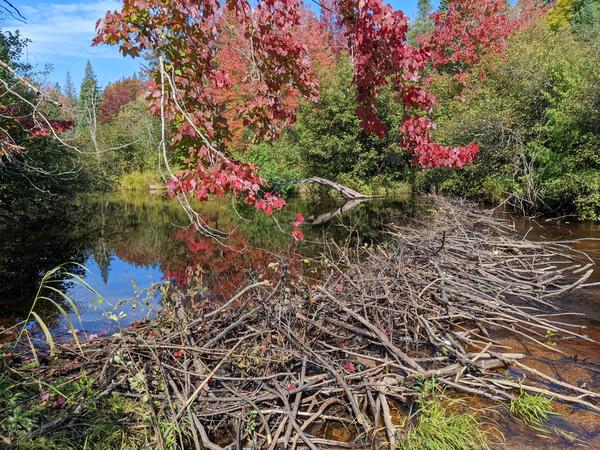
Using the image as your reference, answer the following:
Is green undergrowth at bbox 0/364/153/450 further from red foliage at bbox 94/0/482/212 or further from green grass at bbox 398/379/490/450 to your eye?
green grass at bbox 398/379/490/450

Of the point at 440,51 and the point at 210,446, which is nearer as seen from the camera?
the point at 210,446

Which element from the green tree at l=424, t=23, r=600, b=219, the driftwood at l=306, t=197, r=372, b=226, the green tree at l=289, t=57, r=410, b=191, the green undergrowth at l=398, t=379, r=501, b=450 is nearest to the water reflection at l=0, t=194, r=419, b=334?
the driftwood at l=306, t=197, r=372, b=226

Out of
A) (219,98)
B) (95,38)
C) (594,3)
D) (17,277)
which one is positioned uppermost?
(594,3)

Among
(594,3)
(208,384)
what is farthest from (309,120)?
(594,3)

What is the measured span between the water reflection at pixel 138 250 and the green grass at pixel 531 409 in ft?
9.45

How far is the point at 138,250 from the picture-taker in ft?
41.3

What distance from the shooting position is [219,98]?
86.6 feet

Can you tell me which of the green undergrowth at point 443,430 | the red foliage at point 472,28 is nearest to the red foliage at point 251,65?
the green undergrowth at point 443,430

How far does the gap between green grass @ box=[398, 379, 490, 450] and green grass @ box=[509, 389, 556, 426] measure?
1.14 ft

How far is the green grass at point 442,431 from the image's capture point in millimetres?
2980

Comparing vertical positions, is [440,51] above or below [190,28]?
above

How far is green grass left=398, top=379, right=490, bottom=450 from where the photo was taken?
9.78ft

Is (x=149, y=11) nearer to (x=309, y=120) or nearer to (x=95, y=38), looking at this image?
(x=95, y=38)

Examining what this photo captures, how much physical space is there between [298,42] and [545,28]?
27.8 meters
